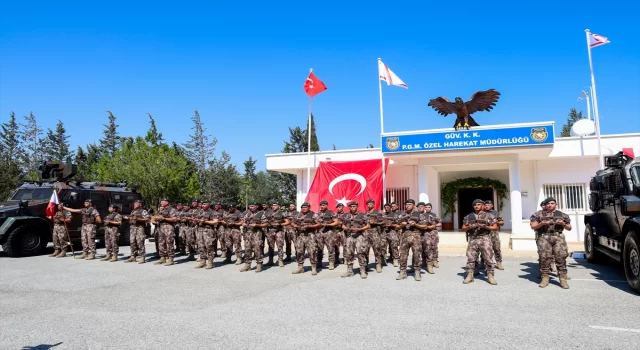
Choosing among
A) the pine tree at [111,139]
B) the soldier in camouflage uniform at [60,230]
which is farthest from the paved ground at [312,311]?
the pine tree at [111,139]

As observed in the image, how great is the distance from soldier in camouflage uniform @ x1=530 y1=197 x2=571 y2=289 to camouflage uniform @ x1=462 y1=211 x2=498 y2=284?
2.54ft

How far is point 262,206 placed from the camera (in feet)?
34.5

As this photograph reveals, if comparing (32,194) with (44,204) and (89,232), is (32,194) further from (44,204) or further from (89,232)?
(89,232)

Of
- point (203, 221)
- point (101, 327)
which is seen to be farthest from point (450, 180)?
point (101, 327)

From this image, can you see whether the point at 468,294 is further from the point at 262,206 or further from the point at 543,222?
the point at 262,206

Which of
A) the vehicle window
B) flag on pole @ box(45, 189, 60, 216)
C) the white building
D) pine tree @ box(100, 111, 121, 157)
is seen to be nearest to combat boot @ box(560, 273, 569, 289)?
the white building

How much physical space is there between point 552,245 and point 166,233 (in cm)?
859

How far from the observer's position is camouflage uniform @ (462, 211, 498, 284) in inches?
295

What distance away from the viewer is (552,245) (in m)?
7.18

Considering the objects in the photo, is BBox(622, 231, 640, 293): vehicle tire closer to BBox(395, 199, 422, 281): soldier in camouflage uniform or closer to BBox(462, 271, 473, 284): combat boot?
BBox(462, 271, 473, 284): combat boot

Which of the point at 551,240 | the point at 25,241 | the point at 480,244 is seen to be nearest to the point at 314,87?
the point at 25,241

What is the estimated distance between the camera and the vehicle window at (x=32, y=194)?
1283cm

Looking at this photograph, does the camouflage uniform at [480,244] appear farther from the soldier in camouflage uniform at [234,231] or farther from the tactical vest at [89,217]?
the tactical vest at [89,217]

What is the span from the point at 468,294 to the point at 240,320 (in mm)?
3596
